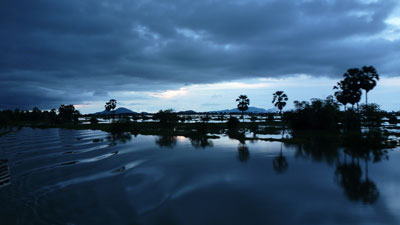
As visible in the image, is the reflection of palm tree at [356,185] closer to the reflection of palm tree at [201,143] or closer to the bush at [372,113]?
the reflection of palm tree at [201,143]

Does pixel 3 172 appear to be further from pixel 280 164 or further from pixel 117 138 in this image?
pixel 117 138

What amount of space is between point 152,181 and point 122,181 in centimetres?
292

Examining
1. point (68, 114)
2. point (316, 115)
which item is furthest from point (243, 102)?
point (68, 114)

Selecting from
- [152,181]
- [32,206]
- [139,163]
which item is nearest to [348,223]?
[152,181]

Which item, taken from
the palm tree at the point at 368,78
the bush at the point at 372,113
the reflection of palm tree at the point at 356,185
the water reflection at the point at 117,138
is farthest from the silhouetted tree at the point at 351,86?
the water reflection at the point at 117,138

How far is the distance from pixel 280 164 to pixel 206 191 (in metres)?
12.5

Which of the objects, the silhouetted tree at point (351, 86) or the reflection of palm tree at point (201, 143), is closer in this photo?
the reflection of palm tree at point (201, 143)

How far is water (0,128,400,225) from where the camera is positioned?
13133 mm

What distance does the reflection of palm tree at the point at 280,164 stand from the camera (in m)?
23.8

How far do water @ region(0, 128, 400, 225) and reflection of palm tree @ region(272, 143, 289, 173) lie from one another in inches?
4.4

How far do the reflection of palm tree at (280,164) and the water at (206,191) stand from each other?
0.37ft

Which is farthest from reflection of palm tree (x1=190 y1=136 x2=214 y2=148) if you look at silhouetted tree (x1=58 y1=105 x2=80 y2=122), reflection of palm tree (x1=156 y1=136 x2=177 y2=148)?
silhouetted tree (x1=58 y1=105 x2=80 y2=122)

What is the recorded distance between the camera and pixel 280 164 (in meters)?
25.9

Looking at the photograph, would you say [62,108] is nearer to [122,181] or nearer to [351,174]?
[122,181]
